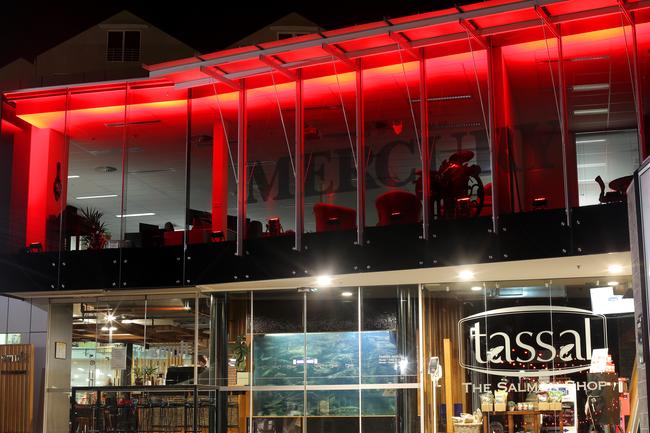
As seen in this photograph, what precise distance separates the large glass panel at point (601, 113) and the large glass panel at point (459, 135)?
1388mm

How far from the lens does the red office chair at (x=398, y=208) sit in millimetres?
14320

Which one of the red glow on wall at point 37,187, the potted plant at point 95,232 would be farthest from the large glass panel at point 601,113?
the red glow on wall at point 37,187

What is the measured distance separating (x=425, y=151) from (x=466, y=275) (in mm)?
2298

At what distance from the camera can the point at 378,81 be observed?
15.6 metres

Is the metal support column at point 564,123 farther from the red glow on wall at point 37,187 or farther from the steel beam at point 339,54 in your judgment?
the red glow on wall at point 37,187

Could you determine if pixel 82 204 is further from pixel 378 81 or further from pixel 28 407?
pixel 378 81

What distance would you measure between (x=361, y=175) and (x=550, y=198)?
3.32 m

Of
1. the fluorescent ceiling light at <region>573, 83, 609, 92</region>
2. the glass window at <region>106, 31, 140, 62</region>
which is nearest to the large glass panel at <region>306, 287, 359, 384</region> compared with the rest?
the fluorescent ceiling light at <region>573, 83, 609, 92</region>

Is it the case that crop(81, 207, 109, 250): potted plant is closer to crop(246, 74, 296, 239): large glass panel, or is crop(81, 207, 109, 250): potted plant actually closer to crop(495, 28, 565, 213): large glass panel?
crop(246, 74, 296, 239): large glass panel

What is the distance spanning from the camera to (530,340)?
50.5ft

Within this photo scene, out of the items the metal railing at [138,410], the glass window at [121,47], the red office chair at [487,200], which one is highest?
the glass window at [121,47]

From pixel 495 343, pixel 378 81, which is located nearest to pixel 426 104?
pixel 378 81

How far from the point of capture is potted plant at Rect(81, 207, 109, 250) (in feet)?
56.0

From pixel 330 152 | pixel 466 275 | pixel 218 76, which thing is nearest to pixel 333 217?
pixel 330 152
